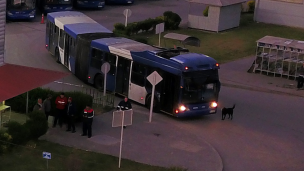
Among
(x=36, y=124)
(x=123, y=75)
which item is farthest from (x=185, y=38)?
(x=36, y=124)

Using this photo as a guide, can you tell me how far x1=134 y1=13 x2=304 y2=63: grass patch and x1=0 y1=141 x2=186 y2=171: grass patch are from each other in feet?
56.8

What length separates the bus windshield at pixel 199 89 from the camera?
23.2 metres

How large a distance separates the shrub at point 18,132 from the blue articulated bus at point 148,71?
20.8ft

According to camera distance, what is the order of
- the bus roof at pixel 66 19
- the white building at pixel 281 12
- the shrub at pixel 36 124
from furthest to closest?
the white building at pixel 281 12
the bus roof at pixel 66 19
the shrub at pixel 36 124

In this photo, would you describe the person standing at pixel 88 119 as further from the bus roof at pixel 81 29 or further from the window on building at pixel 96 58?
the bus roof at pixel 81 29

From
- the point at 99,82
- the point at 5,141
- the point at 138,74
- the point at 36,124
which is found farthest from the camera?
the point at 99,82

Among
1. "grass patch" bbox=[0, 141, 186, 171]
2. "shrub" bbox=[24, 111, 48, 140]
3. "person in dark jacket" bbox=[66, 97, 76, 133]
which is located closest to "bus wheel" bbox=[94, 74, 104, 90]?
"person in dark jacket" bbox=[66, 97, 76, 133]

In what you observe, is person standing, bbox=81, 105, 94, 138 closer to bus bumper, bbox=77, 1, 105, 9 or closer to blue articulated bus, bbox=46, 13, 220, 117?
blue articulated bus, bbox=46, 13, 220, 117

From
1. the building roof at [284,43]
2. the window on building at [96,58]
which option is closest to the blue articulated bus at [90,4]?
the building roof at [284,43]

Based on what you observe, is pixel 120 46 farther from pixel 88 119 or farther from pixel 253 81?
pixel 253 81

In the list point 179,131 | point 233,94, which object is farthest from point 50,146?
point 233,94

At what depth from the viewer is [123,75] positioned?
25672 mm

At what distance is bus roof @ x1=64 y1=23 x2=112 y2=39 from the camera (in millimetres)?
28972

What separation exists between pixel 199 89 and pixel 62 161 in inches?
278
